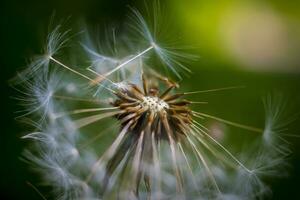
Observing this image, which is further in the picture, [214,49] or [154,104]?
[214,49]

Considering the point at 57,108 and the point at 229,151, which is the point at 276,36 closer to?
the point at 229,151

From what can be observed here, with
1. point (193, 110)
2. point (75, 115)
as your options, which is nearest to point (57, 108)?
point (75, 115)

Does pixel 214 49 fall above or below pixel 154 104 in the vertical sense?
above

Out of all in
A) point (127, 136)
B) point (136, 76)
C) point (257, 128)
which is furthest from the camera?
point (257, 128)

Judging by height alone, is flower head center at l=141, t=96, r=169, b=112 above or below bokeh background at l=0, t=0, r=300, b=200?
below
